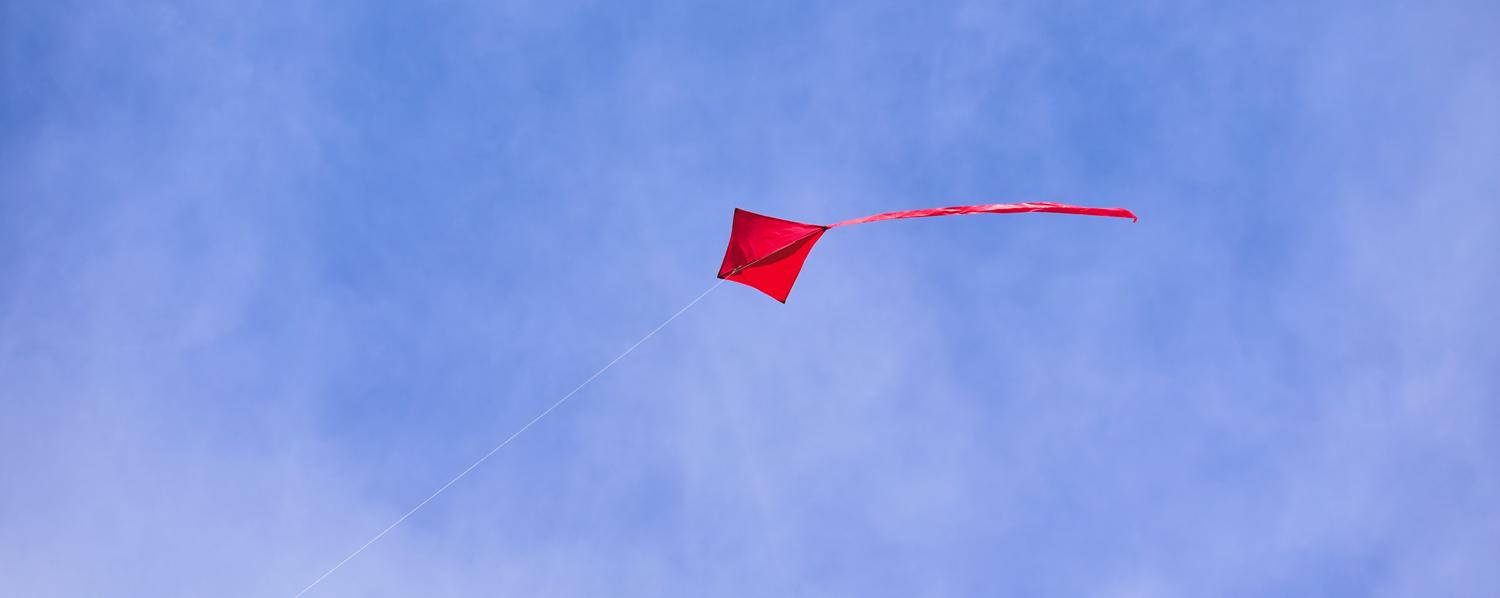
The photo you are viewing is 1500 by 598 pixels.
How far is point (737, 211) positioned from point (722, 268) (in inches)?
50.6

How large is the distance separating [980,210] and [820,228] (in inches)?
132

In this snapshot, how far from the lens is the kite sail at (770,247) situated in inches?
788

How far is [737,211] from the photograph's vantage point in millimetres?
20203

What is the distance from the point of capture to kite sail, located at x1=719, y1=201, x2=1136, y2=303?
20016mm

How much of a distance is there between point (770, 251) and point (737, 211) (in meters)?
1.12

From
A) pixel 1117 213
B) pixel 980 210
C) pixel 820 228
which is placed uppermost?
pixel 820 228

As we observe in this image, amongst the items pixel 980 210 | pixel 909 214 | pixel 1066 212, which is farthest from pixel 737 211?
pixel 1066 212

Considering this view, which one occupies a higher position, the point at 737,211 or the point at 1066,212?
the point at 737,211

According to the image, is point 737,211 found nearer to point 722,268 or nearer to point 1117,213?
point 722,268

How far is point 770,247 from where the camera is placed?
794 inches

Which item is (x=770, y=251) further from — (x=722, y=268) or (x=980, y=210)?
(x=980, y=210)

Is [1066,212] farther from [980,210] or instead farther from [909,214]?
[909,214]

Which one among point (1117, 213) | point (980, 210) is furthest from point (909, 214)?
point (1117, 213)

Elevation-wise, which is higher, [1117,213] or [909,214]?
[909,214]
